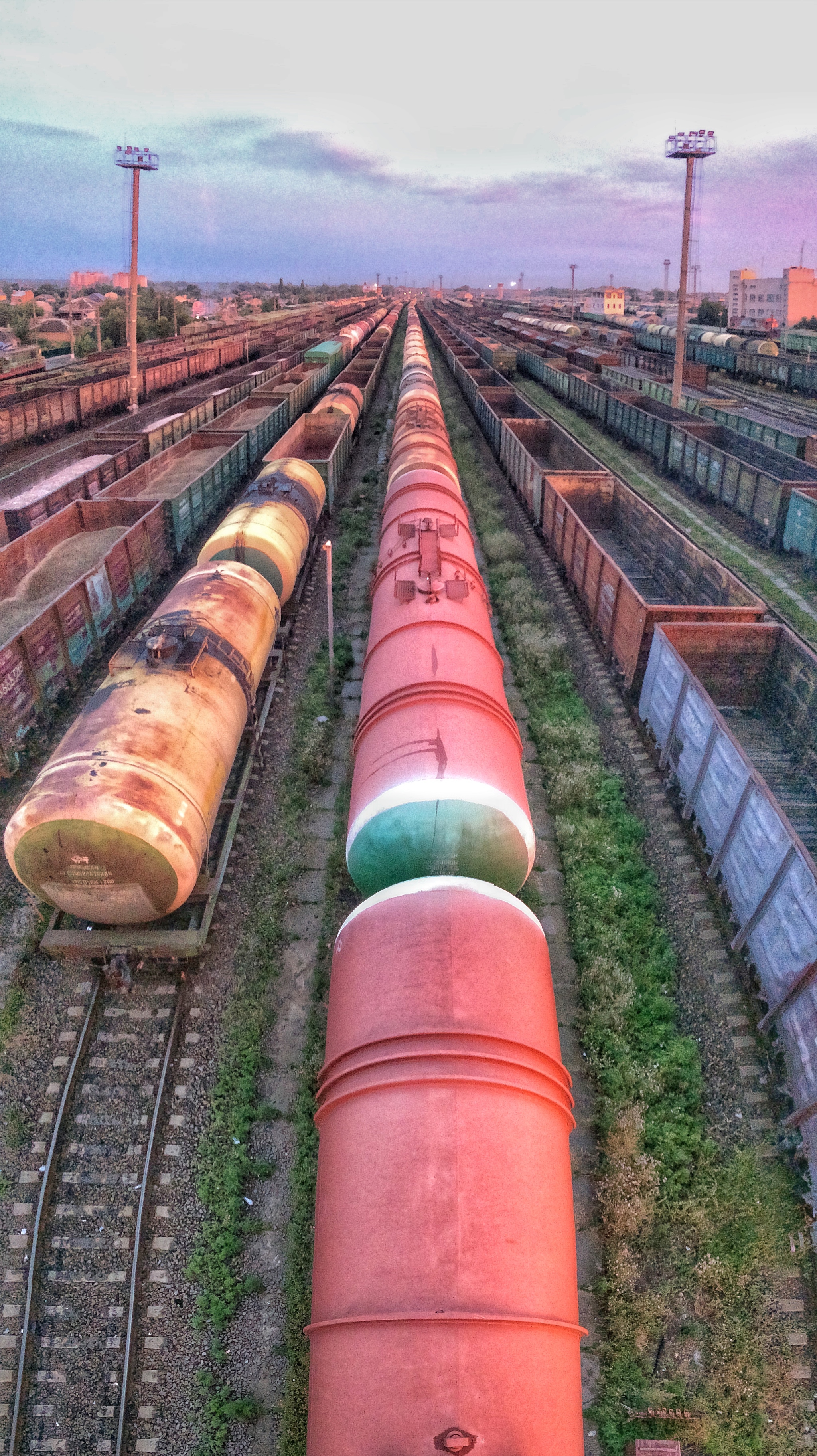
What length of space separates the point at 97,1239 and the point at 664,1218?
5.91 m

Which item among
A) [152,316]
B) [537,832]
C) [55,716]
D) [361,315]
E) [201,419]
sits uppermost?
[361,315]

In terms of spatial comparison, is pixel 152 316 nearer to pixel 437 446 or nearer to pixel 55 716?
pixel 437 446

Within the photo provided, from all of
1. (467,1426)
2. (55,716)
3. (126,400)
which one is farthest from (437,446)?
(126,400)

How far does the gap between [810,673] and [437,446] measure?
1388 centimetres

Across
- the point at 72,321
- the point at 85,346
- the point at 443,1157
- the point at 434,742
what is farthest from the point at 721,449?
the point at 72,321

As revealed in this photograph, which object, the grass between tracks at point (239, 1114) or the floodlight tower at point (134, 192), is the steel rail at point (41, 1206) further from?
the floodlight tower at point (134, 192)

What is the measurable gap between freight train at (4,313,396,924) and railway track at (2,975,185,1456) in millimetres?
1610

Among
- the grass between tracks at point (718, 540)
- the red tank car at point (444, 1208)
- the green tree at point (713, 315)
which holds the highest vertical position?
the green tree at point (713, 315)

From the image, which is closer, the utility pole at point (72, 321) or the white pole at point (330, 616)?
the white pole at point (330, 616)

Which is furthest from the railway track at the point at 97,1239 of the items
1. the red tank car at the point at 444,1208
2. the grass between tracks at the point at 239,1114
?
the red tank car at the point at 444,1208

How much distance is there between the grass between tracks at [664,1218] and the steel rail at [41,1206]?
A: 5132mm

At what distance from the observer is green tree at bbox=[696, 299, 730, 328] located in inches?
3740

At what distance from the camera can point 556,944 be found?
10789 millimetres

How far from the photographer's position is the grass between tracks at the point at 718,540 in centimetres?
1977
